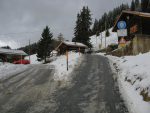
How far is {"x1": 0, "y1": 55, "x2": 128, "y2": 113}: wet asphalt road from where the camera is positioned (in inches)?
387

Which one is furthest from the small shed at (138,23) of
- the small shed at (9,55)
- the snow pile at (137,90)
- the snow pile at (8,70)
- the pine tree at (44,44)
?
the small shed at (9,55)

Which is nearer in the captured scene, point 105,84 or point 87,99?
point 87,99

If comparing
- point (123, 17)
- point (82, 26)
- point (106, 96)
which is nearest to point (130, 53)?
point (106, 96)

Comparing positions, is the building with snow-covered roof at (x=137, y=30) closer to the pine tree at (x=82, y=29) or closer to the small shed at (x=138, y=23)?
the small shed at (x=138, y=23)

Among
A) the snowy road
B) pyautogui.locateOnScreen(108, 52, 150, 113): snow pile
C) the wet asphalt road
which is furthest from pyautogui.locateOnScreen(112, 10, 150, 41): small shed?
pyautogui.locateOnScreen(108, 52, 150, 113): snow pile

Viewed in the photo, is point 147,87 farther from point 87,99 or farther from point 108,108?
point 87,99

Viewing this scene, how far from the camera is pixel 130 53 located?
22.7 m

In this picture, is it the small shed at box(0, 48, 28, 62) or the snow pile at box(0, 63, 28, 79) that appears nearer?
the snow pile at box(0, 63, 28, 79)

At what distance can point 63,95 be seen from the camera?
11922 millimetres

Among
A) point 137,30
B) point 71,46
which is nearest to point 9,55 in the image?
point 71,46

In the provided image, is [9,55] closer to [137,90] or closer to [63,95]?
[63,95]

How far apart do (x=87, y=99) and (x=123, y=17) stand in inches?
1212

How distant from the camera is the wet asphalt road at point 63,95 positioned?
32.3ft

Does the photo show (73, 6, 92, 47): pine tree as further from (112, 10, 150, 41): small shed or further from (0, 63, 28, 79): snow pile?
(0, 63, 28, 79): snow pile
